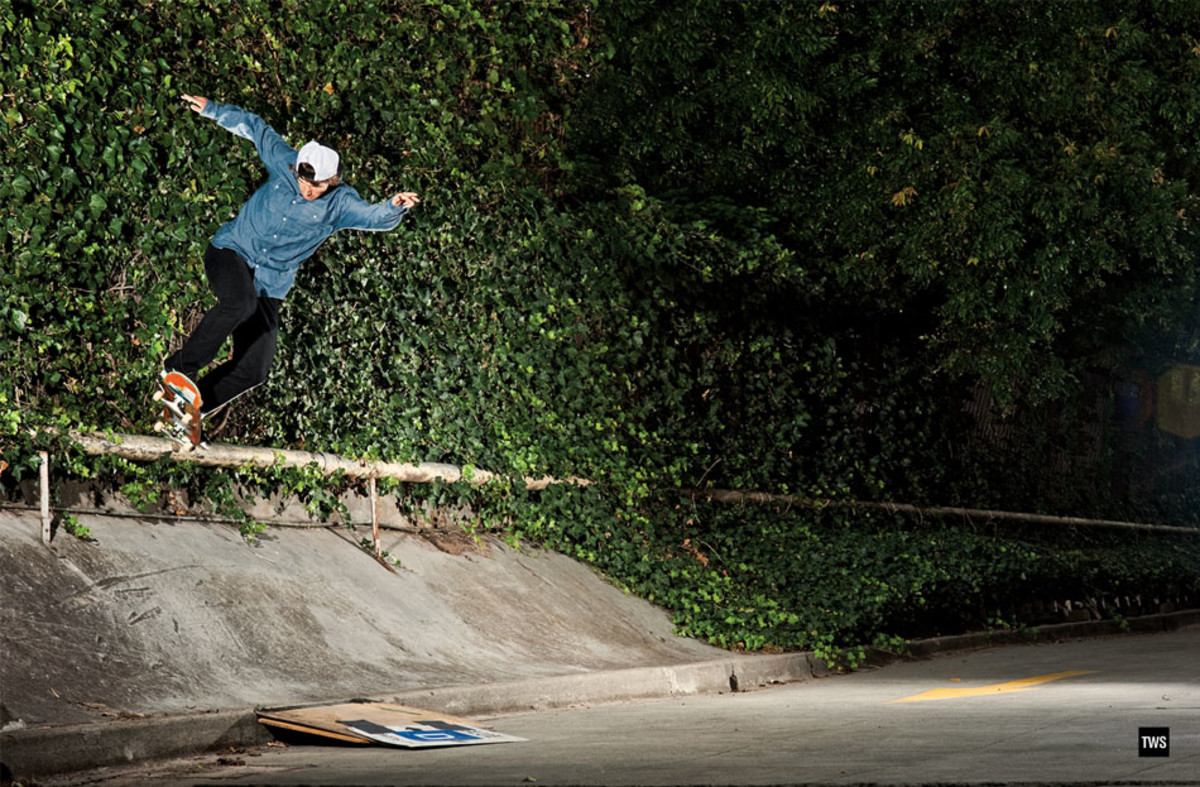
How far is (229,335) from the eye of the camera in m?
9.30

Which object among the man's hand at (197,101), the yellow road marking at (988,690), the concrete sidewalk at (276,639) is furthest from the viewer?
the yellow road marking at (988,690)

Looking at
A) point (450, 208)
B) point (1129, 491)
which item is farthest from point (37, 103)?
point (1129, 491)

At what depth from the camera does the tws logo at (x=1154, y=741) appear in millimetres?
6656

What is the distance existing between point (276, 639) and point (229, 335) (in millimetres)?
2006

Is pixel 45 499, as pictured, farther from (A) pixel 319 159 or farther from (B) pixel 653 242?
(B) pixel 653 242

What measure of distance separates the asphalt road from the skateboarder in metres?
2.84

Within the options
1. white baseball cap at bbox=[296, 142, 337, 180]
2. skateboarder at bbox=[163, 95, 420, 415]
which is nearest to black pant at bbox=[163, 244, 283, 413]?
skateboarder at bbox=[163, 95, 420, 415]

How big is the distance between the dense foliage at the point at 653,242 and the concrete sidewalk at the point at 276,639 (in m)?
0.62

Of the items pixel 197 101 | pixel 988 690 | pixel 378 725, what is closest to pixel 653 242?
pixel 988 690

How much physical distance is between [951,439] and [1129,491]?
7.51 metres

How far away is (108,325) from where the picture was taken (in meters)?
8.62

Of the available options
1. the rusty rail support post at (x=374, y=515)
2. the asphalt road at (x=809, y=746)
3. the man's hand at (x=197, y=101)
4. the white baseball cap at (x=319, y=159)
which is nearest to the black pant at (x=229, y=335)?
the white baseball cap at (x=319, y=159)

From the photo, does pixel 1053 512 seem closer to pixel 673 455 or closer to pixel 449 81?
pixel 673 455

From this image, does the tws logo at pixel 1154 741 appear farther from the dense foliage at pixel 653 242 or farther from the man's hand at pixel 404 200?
the man's hand at pixel 404 200
